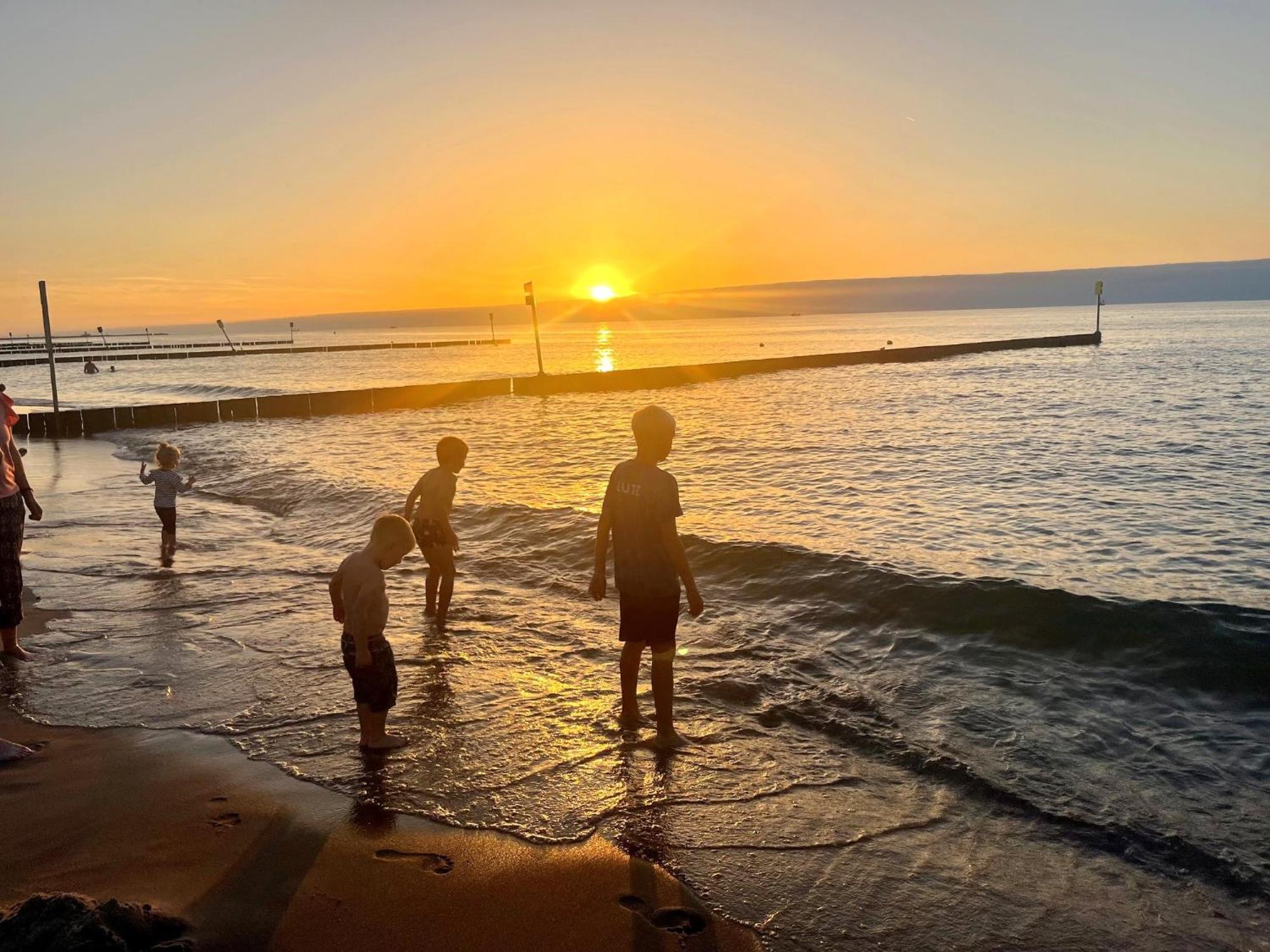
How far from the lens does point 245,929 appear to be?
3596 mm

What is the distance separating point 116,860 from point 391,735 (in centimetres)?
168

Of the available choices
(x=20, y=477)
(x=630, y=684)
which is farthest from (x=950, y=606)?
(x=20, y=477)

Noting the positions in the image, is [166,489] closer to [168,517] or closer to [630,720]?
[168,517]

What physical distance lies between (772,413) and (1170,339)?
75425 millimetres

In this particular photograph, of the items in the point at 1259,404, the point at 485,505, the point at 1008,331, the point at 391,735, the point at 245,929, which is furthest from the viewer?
the point at 1008,331

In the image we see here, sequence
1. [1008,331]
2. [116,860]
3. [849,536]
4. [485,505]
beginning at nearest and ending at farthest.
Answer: [116,860] → [849,536] → [485,505] → [1008,331]

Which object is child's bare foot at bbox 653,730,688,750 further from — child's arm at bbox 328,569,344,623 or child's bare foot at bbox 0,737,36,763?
child's bare foot at bbox 0,737,36,763

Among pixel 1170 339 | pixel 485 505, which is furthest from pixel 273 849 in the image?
pixel 1170 339

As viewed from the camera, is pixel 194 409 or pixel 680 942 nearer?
pixel 680 942

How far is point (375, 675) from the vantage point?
17.4ft

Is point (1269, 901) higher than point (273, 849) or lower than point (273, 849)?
lower

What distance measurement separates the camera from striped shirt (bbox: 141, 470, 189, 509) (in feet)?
36.0

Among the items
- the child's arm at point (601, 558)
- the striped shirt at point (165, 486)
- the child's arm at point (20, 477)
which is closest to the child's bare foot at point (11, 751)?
the child's arm at point (20, 477)

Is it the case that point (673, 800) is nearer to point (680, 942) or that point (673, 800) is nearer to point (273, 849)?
point (680, 942)
